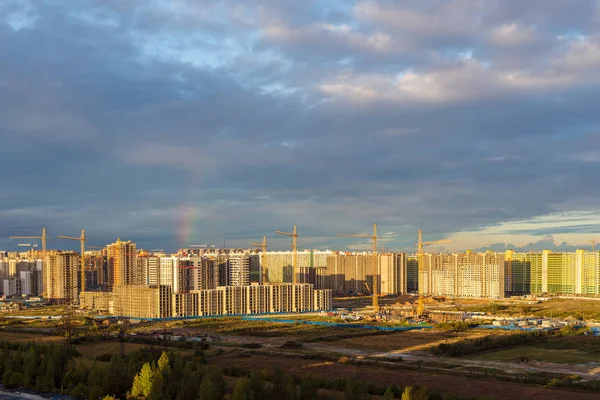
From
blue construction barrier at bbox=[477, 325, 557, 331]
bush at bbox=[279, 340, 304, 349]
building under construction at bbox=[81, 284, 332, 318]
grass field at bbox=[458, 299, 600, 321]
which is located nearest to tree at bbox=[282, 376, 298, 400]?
bush at bbox=[279, 340, 304, 349]

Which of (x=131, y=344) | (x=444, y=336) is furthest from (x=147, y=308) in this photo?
(x=444, y=336)

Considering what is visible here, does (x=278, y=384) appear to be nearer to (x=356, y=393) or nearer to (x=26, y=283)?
(x=356, y=393)

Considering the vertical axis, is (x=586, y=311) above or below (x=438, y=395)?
below

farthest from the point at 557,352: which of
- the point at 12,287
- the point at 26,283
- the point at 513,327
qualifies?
the point at 12,287

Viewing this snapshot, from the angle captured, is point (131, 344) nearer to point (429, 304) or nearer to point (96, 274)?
point (429, 304)

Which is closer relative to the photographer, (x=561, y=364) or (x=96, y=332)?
(x=561, y=364)

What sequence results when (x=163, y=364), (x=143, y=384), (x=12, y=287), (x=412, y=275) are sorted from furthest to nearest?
(x=412, y=275)
(x=12, y=287)
(x=163, y=364)
(x=143, y=384)
